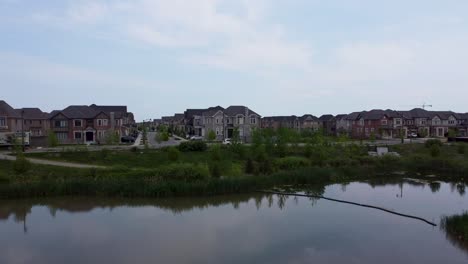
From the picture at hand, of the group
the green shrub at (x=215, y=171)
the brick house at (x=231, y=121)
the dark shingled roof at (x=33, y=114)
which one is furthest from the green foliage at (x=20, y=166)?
the brick house at (x=231, y=121)

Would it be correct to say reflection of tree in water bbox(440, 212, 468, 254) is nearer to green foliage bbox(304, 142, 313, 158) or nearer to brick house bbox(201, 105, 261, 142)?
green foliage bbox(304, 142, 313, 158)

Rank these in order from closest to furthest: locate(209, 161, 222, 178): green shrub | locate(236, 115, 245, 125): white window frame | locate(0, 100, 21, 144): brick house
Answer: locate(209, 161, 222, 178): green shrub
locate(0, 100, 21, 144): brick house
locate(236, 115, 245, 125): white window frame

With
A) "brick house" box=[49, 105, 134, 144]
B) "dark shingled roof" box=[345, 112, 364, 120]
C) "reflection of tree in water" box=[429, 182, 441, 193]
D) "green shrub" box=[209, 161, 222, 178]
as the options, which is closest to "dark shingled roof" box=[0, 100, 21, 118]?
"brick house" box=[49, 105, 134, 144]

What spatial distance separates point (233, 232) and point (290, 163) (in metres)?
16.8

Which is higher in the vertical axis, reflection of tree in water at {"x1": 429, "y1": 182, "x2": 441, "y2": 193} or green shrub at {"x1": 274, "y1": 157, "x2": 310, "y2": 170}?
green shrub at {"x1": 274, "y1": 157, "x2": 310, "y2": 170}

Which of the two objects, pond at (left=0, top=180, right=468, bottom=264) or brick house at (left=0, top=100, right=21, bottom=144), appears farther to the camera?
brick house at (left=0, top=100, right=21, bottom=144)

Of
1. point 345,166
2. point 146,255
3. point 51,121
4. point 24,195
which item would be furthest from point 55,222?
point 51,121

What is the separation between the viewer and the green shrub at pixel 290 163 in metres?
33.3

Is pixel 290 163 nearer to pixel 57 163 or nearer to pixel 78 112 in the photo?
pixel 57 163

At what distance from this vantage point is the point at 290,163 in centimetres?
3372

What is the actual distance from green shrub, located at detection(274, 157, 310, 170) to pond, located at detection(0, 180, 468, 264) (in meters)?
8.27

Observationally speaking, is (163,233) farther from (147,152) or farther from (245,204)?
(147,152)

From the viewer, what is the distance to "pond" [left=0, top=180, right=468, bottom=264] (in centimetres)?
1479

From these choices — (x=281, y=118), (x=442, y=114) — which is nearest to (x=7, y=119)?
(x=281, y=118)
